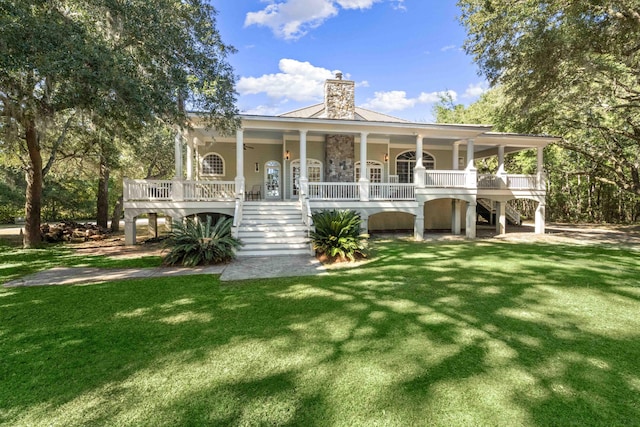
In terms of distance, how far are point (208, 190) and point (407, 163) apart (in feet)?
31.4

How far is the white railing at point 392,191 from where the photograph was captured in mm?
12219

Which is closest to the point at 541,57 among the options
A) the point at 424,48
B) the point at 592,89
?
the point at 592,89

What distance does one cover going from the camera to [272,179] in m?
14.3

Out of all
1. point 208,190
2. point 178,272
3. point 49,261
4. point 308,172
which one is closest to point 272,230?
point 208,190

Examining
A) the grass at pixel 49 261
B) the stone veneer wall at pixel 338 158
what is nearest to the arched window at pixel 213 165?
the stone veneer wall at pixel 338 158

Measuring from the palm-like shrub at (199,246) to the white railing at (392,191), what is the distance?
19.9ft

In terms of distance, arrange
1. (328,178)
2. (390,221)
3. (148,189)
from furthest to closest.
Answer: (390,221) < (328,178) < (148,189)

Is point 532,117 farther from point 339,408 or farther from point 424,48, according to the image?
point 339,408

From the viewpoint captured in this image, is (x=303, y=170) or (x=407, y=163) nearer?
(x=303, y=170)

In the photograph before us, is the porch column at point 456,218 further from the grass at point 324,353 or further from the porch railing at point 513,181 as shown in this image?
the grass at point 324,353

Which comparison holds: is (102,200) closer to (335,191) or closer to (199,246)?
(199,246)

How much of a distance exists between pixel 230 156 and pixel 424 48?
41.2ft

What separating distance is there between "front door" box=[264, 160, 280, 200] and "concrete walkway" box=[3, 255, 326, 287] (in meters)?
6.69

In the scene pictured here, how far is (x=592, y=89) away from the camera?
35.0ft
